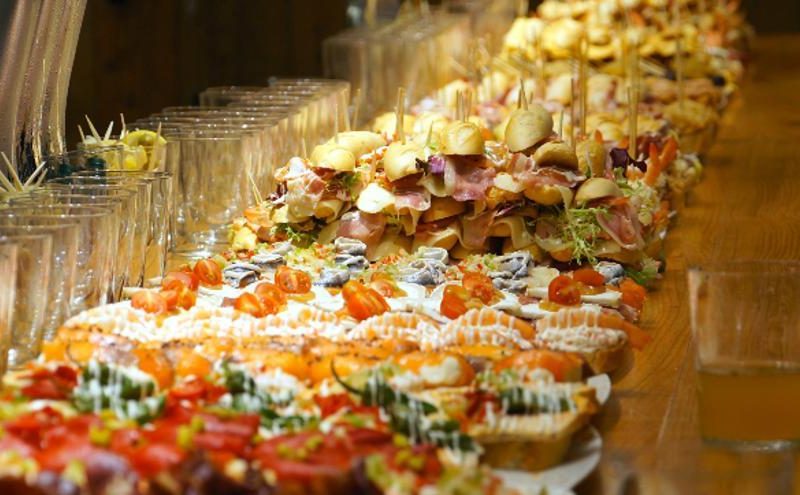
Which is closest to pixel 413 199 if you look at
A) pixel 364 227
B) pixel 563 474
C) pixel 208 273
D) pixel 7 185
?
pixel 364 227

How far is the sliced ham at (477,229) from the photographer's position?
3.60 m

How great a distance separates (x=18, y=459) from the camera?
1994mm

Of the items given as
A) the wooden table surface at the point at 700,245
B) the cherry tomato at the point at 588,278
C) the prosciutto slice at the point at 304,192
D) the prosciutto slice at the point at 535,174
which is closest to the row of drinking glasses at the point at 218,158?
the prosciutto slice at the point at 304,192

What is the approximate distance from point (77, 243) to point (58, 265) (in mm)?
71

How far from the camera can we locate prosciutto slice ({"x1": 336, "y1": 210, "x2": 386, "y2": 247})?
3.62 metres

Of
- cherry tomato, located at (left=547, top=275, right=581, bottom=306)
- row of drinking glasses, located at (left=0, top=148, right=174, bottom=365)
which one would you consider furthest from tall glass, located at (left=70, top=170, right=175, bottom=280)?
cherry tomato, located at (left=547, top=275, right=581, bottom=306)

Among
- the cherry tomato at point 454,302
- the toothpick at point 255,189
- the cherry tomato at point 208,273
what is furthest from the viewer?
the toothpick at point 255,189

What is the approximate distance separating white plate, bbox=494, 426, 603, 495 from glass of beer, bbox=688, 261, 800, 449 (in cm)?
19

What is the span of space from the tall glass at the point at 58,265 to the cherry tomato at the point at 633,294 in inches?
44.1

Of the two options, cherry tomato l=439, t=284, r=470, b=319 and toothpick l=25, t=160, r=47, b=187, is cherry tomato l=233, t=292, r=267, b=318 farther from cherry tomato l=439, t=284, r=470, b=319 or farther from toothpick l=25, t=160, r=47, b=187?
toothpick l=25, t=160, r=47, b=187

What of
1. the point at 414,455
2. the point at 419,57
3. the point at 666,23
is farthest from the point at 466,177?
the point at 666,23

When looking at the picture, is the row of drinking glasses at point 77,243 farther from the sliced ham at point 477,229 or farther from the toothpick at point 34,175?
the sliced ham at point 477,229

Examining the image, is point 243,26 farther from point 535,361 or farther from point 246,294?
point 535,361

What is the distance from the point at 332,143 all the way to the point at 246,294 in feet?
2.85
